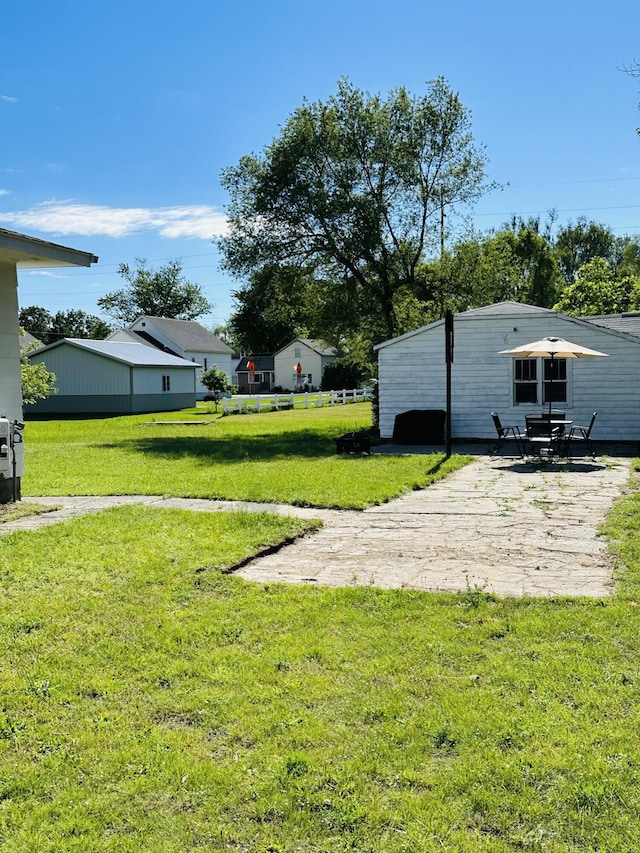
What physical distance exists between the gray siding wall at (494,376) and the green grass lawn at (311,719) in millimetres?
12474

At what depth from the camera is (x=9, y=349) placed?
9.05 meters

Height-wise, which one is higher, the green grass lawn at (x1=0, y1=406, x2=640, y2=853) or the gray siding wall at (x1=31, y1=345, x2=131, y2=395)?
the gray siding wall at (x1=31, y1=345, x2=131, y2=395)

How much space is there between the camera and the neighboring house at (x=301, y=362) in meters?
66.0

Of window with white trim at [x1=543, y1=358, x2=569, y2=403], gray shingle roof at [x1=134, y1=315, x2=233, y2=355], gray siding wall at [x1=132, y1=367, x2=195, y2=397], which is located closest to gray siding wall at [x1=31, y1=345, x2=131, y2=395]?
gray siding wall at [x1=132, y1=367, x2=195, y2=397]

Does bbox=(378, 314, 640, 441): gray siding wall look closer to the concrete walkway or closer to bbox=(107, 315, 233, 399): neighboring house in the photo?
the concrete walkway

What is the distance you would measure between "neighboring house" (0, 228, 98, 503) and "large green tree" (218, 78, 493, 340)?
14133mm

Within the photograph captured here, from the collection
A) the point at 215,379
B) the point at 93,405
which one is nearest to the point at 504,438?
the point at 93,405

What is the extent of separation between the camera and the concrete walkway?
18.9 feet

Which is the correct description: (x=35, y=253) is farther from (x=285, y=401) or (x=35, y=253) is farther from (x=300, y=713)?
(x=285, y=401)

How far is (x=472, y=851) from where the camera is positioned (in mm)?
2453

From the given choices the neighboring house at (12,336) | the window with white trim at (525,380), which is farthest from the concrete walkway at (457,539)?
the window with white trim at (525,380)

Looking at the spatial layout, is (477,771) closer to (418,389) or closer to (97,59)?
(418,389)

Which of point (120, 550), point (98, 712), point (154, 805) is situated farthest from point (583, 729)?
point (120, 550)

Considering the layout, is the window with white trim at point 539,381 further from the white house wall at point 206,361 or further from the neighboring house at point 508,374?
the white house wall at point 206,361
